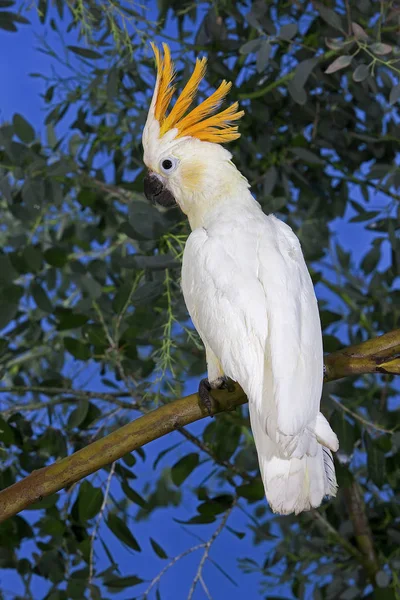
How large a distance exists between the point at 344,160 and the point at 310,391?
0.94m

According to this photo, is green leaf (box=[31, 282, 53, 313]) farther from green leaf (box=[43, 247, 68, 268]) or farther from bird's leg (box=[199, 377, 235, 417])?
bird's leg (box=[199, 377, 235, 417])

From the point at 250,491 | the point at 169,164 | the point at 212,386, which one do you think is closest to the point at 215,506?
the point at 250,491

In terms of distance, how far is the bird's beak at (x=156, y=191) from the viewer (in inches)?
49.4

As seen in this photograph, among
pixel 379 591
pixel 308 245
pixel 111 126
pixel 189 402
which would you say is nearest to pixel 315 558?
pixel 379 591

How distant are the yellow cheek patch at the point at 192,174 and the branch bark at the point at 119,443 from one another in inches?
14.1

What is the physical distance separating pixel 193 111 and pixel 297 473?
1.81 feet

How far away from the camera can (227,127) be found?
124cm

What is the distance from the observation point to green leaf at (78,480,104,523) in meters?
1.26

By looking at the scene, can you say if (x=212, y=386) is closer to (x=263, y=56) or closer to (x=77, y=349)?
(x=77, y=349)

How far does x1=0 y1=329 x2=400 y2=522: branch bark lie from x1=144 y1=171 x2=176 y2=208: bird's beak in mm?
377

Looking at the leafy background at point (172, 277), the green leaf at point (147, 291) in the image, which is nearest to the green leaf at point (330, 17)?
the leafy background at point (172, 277)

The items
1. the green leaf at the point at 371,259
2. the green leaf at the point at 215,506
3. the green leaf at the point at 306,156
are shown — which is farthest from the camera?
the green leaf at the point at 371,259

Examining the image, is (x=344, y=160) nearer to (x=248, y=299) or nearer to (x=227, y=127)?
(x=227, y=127)

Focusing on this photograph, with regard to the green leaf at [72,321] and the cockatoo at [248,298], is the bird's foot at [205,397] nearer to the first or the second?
the cockatoo at [248,298]
